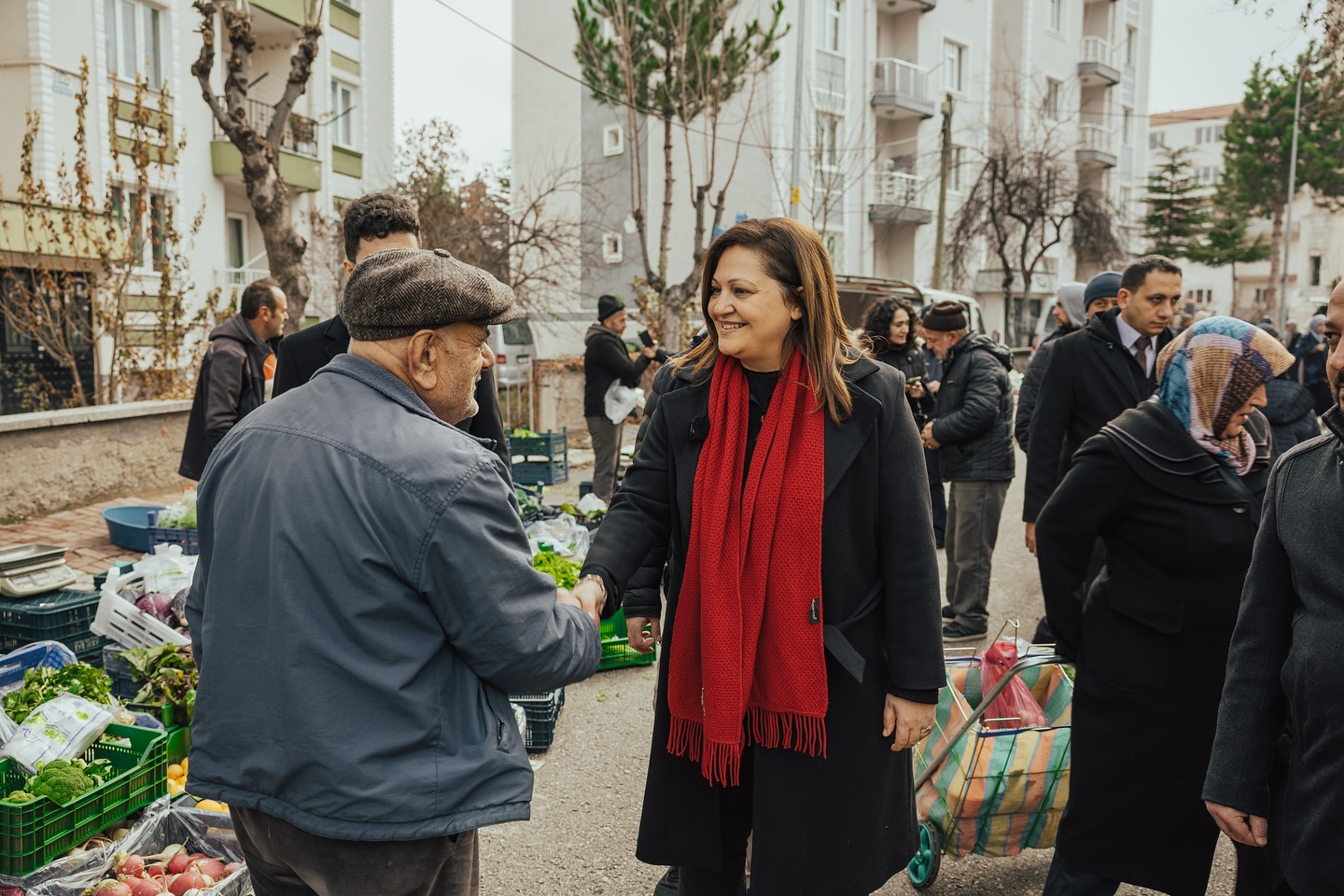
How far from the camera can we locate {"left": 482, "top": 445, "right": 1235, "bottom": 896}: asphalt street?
3.89 m

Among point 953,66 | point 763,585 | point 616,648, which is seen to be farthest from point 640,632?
point 953,66

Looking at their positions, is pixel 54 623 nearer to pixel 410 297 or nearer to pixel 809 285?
pixel 410 297

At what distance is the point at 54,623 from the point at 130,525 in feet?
10.2

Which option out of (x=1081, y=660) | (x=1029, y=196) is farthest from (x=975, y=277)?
(x=1081, y=660)

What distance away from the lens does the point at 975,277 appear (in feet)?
123

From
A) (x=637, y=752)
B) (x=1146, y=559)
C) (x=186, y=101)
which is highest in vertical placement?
(x=186, y=101)

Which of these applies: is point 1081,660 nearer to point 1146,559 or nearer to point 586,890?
point 1146,559

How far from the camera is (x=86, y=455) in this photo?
9672mm

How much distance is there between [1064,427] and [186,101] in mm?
21138

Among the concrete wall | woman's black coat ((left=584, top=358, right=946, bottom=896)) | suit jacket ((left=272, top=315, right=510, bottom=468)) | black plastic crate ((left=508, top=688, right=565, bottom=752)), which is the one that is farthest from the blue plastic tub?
woman's black coat ((left=584, top=358, right=946, bottom=896))

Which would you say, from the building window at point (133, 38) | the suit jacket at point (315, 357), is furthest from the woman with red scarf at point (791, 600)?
the building window at point (133, 38)

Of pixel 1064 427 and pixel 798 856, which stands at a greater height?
pixel 1064 427

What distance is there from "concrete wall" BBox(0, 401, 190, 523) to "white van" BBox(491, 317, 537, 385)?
8.95 m

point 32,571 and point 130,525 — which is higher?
point 32,571
